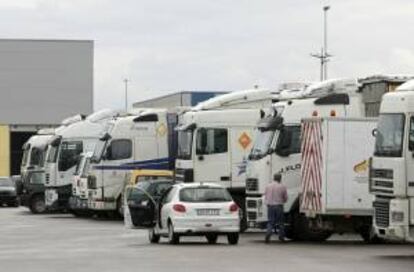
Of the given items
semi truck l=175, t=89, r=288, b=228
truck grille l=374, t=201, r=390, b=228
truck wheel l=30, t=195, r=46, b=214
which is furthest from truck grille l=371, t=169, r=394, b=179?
truck wheel l=30, t=195, r=46, b=214

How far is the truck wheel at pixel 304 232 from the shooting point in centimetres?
2627

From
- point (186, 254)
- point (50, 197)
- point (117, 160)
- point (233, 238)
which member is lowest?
point (186, 254)

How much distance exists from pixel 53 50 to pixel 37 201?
34240 mm

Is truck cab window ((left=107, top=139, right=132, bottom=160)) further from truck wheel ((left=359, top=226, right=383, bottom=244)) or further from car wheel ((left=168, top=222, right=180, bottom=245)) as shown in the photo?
truck wheel ((left=359, top=226, right=383, bottom=244))

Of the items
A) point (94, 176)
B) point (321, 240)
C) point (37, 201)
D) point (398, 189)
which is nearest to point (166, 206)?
point (321, 240)

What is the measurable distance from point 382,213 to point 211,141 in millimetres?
11358

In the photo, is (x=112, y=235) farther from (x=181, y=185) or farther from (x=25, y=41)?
(x=25, y=41)

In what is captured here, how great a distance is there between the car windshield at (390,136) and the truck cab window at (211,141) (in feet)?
35.1

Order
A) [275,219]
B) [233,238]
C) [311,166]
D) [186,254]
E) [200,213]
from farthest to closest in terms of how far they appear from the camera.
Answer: [275,219]
[233,238]
[311,166]
[200,213]
[186,254]

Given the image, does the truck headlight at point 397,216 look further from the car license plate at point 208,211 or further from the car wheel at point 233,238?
the car wheel at point 233,238

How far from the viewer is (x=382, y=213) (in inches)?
790

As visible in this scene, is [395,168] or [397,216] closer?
[397,216]

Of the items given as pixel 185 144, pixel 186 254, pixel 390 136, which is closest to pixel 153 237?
pixel 186 254

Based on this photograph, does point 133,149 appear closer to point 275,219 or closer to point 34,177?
point 34,177
